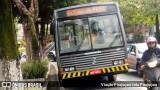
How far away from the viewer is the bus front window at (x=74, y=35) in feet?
33.2

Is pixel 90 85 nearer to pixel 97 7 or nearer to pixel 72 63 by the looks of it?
pixel 72 63

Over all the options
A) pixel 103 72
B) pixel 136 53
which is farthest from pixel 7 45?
pixel 136 53

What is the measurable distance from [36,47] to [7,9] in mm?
6099

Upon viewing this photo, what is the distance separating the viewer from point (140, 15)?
3144 centimetres

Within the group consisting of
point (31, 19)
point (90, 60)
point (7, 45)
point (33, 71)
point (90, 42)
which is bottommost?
point (33, 71)

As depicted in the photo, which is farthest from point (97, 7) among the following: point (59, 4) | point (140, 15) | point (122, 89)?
point (140, 15)

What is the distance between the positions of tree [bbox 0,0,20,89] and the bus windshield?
3557 millimetres

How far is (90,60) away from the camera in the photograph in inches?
393

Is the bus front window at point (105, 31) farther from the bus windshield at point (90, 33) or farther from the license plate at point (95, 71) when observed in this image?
the license plate at point (95, 71)

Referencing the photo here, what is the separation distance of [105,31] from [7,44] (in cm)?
453

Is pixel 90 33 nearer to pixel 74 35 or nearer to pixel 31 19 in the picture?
pixel 74 35

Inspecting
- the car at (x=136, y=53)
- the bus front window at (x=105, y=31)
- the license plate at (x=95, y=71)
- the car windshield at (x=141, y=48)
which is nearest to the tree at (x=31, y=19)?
the bus front window at (x=105, y=31)

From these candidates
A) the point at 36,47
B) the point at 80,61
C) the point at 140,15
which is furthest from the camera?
the point at 140,15

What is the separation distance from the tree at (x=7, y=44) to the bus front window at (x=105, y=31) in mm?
3982
